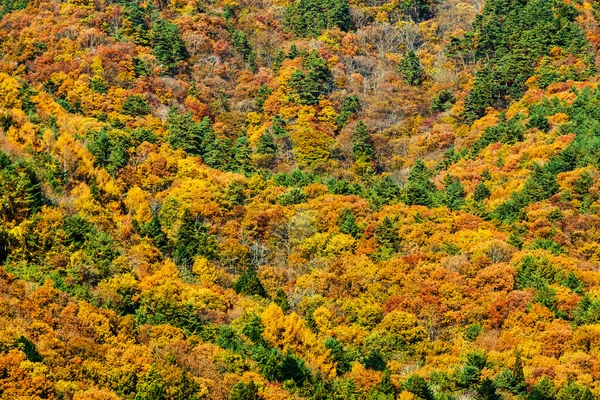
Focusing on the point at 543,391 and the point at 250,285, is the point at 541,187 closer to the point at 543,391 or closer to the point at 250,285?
the point at 543,391

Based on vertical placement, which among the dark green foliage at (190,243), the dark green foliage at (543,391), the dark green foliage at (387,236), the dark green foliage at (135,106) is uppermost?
the dark green foliage at (135,106)

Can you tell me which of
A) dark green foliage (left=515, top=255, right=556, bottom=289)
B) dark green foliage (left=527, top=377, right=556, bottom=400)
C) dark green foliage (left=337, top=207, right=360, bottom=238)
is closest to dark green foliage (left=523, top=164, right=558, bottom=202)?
dark green foliage (left=515, top=255, right=556, bottom=289)

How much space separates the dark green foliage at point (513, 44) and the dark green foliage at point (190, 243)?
5092cm

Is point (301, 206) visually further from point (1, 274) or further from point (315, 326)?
point (1, 274)

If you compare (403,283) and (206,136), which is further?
(206,136)

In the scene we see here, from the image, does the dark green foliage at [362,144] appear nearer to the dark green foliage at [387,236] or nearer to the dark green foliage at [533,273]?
the dark green foliage at [387,236]

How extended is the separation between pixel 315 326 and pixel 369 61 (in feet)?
252

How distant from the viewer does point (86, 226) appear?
3339 inches

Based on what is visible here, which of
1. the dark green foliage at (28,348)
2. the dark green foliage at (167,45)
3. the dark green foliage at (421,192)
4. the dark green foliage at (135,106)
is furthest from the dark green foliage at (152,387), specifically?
the dark green foliage at (167,45)

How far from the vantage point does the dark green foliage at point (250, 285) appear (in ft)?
→ 288

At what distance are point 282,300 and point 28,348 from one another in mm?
29320

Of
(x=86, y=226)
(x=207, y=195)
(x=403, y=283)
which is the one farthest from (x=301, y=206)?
(x=86, y=226)

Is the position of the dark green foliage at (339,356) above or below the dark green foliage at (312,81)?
below

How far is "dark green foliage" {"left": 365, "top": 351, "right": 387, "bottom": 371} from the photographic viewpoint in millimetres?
73625
